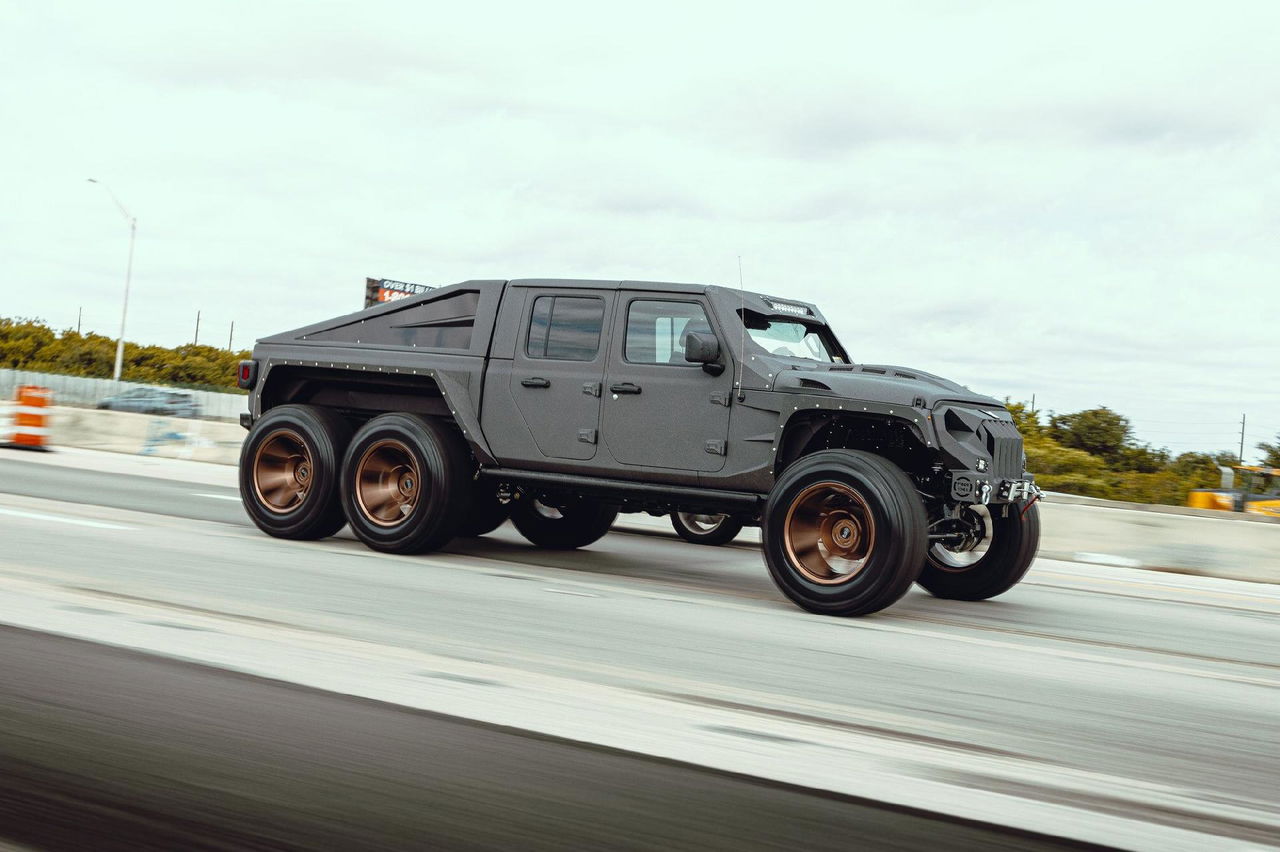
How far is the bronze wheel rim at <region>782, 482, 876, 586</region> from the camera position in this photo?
7.10 m

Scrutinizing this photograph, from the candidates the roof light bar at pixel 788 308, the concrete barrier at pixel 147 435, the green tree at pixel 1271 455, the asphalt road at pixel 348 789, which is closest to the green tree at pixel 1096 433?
the green tree at pixel 1271 455

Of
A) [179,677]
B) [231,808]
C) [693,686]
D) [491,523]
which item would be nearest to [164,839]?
[231,808]

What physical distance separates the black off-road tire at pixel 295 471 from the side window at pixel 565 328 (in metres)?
1.83

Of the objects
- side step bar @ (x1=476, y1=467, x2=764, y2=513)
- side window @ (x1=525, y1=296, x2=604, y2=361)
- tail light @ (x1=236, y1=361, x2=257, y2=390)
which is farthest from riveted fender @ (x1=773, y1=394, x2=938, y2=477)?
tail light @ (x1=236, y1=361, x2=257, y2=390)

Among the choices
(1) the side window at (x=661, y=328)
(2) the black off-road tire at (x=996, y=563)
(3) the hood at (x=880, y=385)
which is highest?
(1) the side window at (x=661, y=328)

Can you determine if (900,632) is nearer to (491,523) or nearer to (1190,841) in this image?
(1190,841)

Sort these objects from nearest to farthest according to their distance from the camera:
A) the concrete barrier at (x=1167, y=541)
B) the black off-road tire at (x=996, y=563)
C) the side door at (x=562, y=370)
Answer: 1. the black off-road tire at (x=996, y=563)
2. the side door at (x=562, y=370)
3. the concrete barrier at (x=1167, y=541)

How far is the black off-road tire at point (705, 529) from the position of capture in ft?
38.3

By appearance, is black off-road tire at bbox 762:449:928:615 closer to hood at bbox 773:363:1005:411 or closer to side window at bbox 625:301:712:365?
hood at bbox 773:363:1005:411

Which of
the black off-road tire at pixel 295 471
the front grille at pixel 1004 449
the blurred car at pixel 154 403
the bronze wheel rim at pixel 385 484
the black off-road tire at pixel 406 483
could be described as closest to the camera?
the front grille at pixel 1004 449

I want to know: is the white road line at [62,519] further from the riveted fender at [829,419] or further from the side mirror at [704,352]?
the riveted fender at [829,419]

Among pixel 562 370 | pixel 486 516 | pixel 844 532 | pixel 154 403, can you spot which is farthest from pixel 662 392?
pixel 154 403

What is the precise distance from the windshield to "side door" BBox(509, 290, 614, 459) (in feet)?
3.37

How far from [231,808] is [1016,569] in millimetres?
6124
